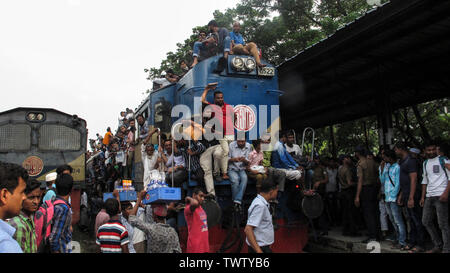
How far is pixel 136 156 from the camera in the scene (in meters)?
8.20

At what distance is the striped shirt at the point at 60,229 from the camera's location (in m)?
3.78

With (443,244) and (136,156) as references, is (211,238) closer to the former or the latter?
(136,156)

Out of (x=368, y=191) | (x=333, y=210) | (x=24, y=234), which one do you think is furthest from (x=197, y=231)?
(x=333, y=210)

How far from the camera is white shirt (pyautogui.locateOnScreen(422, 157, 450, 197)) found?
231 inches

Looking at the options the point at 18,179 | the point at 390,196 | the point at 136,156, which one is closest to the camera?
the point at 18,179

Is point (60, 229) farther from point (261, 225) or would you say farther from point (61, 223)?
point (261, 225)

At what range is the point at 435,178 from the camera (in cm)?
594

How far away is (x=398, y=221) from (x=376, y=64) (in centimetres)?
443

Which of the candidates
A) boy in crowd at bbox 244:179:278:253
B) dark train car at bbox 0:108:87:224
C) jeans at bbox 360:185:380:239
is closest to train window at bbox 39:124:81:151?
dark train car at bbox 0:108:87:224

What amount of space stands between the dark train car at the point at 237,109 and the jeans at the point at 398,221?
1.71 m

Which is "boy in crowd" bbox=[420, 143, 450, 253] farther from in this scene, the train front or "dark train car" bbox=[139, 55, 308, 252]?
the train front

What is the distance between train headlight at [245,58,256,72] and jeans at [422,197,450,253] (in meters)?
3.64
